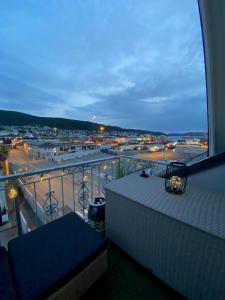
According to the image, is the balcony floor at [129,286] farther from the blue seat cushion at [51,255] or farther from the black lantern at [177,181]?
the black lantern at [177,181]

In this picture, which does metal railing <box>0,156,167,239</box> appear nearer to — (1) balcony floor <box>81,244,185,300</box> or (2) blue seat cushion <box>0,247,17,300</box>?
(2) blue seat cushion <box>0,247,17,300</box>

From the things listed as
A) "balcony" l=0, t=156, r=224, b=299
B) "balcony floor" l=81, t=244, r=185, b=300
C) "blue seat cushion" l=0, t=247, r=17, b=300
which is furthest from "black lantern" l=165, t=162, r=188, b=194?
"blue seat cushion" l=0, t=247, r=17, b=300

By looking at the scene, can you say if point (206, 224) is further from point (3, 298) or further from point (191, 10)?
point (191, 10)

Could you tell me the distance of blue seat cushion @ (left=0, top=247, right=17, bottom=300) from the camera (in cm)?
88

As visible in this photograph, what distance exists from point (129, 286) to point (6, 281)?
3.16 ft

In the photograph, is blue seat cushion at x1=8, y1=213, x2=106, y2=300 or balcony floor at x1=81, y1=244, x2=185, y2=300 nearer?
blue seat cushion at x1=8, y1=213, x2=106, y2=300

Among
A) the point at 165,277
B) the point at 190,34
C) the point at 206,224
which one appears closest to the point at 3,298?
the point at 165,277

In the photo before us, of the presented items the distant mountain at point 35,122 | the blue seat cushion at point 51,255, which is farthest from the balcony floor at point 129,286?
the distant mountain at point 35,122

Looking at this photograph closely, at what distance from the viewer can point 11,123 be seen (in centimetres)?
2661

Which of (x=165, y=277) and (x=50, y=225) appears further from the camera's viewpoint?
(x=50, y=225)

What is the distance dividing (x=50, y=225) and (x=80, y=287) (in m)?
0.56

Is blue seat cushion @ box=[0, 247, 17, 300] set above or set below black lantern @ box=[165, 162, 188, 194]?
below

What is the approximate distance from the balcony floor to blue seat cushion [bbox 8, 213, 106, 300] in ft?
1.33

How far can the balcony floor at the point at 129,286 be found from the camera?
4.29ft
